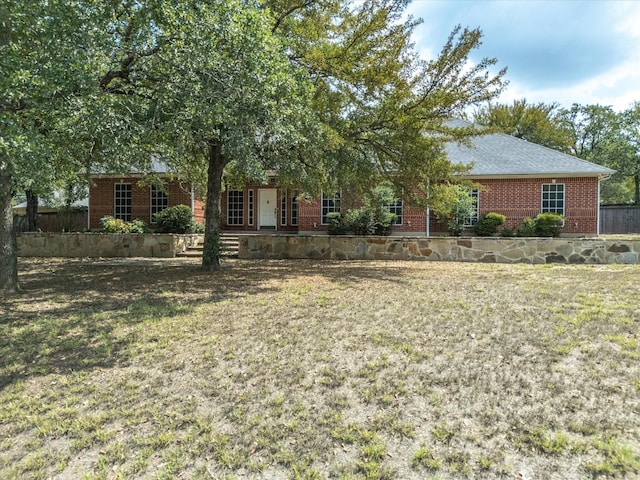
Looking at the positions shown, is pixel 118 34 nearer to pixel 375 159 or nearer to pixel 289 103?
pixel 289 103

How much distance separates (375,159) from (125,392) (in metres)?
8.28

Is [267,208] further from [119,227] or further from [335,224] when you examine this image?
[119,227]

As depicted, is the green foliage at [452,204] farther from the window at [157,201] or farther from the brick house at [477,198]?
the window at [157,201]

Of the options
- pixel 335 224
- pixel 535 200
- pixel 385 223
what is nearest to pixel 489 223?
pixel 535 200

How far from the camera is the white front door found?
19.7 metres

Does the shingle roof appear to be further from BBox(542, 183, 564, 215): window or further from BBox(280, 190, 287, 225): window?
BBox(280, 190, 287, 225): window

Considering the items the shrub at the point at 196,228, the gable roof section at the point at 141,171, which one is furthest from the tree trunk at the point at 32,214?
the shrub at the point at 196,228

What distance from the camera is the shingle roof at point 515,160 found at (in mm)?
16578

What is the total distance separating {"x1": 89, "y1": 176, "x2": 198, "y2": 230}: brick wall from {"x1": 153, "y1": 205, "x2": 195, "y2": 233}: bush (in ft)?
6.76

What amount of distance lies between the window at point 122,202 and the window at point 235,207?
4280 mm

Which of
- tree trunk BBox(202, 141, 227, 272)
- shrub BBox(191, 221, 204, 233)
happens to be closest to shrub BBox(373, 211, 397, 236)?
shrub BBox(191, 221, 204, 233)

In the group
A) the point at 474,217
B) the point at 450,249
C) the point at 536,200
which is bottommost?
the point at 450,249

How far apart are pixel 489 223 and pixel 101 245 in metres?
13.7

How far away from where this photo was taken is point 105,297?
23.8ft
